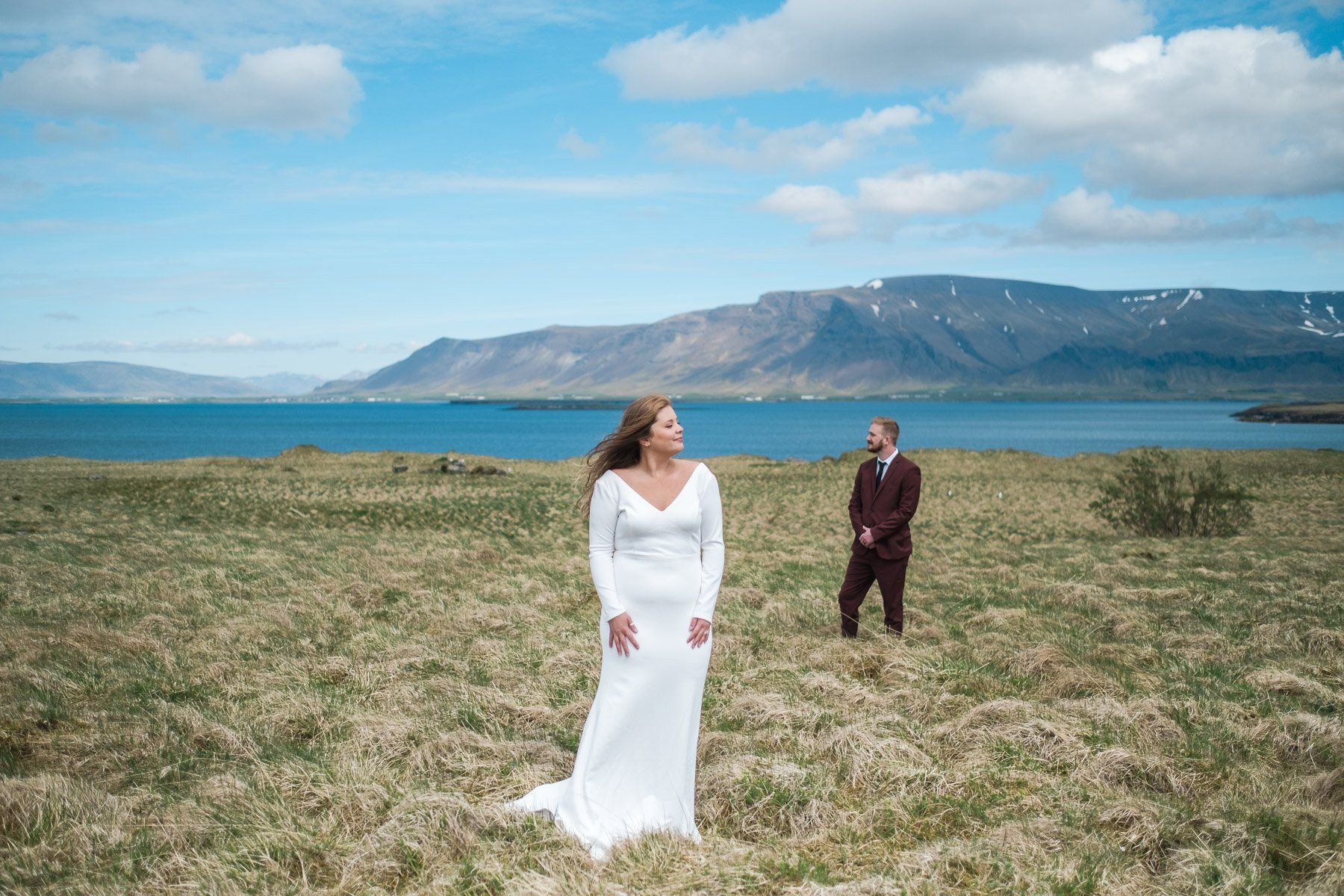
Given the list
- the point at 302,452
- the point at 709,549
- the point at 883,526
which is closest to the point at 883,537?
the point at 883,526

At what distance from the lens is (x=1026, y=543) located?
19.9 m

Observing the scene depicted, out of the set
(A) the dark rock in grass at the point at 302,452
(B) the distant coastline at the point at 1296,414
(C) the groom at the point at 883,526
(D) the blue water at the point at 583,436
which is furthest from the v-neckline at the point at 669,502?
(B) the distant coastline at the point at 1296,414

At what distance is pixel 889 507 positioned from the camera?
9.85 meters

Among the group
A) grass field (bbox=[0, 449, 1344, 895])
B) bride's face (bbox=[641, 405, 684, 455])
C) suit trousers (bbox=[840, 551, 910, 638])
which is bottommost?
grass field (bbox=[0, 449, 1344, 895])

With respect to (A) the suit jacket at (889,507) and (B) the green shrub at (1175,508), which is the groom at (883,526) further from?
(B) the green shrub at (1175,508)

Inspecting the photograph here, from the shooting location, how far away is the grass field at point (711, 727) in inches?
189

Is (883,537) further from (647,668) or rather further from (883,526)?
(647,668)

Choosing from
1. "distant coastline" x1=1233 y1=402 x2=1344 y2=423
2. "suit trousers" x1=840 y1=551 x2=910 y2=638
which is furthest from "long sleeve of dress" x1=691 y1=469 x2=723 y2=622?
"distant coastline" x1=1233 y1=402 x2=1344 y2=423

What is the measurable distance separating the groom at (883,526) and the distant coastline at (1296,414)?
6575 inches

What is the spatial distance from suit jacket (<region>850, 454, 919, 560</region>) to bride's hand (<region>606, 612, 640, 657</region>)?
5.08 m

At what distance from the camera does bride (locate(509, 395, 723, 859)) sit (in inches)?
204

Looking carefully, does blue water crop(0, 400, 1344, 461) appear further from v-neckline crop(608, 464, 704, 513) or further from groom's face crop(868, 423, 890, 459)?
v-neckline crop(608, 464, 704, 513)

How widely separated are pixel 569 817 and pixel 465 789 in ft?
3.18

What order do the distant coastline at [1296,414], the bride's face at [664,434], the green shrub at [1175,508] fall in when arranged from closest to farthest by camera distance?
the bride's face at [664,434]
the green shrub at [1175,508]
the distant coastline at [1296,414]
